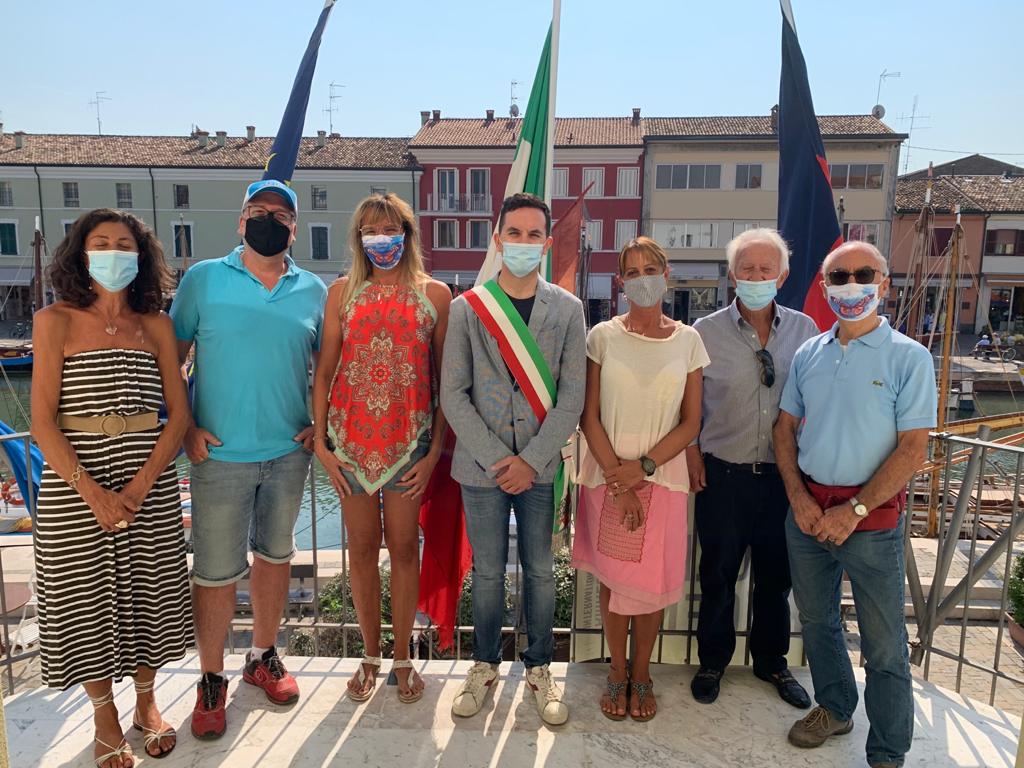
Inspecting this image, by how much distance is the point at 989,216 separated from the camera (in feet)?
110

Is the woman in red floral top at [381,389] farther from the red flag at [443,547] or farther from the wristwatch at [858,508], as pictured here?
the wristwatch at [858,508]

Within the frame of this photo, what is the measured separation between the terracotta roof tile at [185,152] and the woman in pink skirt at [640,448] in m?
31.7

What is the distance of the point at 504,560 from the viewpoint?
2.74m

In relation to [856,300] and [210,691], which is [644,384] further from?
[210,691]

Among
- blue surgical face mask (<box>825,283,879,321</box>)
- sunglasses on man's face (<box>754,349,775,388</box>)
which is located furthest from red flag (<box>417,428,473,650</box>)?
blue surgical face mask (<box>825,283,879,321</box>)

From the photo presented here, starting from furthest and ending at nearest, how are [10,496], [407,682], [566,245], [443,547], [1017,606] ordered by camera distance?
[10,496] → [1017,606] → [566,245] → [443,547] → [407,682]

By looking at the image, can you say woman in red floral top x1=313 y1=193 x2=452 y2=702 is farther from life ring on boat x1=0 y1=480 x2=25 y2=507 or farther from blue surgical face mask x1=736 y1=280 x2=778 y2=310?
life ring on boat x1=0 y1=480 x2=25 y2=507

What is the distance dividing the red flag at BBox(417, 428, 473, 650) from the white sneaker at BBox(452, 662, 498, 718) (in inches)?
12.9

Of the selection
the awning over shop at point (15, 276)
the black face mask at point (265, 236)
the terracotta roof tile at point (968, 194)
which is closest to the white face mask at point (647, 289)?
the black face mask at point (265, 236)

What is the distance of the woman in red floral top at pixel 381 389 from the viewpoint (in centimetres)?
259

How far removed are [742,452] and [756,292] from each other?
625 mm

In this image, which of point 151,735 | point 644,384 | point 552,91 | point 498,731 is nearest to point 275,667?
point 151,735

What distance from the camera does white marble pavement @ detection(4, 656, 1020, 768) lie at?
246 centimetres

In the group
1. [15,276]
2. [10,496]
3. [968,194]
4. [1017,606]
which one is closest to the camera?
[1017,606]
